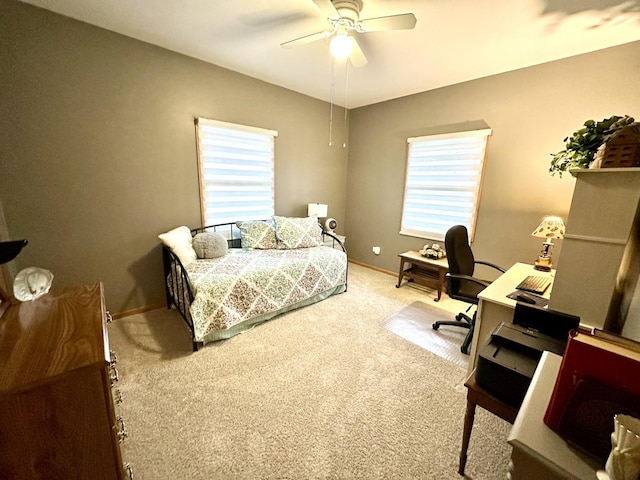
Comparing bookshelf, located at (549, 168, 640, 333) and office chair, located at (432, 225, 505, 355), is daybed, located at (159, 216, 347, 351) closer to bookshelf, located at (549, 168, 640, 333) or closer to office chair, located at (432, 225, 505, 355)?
office chair, located at (432, 225, 505, 355)

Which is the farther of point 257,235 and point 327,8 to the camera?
point 257,235

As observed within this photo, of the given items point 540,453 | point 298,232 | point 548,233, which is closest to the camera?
point 540,453

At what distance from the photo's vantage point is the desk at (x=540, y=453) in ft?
2.15

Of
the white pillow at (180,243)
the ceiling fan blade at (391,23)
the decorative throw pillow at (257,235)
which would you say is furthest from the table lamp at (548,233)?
the white pillow at (180,243)

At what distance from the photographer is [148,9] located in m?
1.96

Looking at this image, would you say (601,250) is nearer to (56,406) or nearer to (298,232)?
(56,406)

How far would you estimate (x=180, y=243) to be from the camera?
2594 millimetres

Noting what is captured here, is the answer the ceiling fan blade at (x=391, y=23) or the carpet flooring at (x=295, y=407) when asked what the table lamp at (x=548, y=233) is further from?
the ceiling fan blade at (x=391, y=23)

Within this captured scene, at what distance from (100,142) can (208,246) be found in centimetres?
131

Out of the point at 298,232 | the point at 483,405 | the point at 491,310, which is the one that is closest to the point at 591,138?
the point at 491,310

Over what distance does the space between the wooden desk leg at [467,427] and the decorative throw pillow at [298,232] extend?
8.03 feet

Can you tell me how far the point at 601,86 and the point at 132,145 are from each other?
171 inches

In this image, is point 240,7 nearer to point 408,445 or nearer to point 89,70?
point 89,70

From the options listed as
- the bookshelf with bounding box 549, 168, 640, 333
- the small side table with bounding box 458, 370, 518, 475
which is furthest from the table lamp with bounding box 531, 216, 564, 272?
the small side table with bounding box 458, 370, 518, 475
